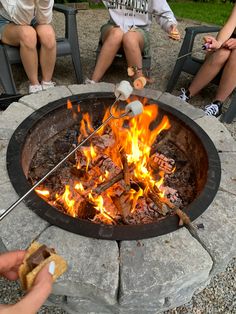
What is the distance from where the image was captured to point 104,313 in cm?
175

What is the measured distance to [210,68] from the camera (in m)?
3.48

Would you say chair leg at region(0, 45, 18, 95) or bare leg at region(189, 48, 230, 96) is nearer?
chair leg at region(0, 45, 18, 95)

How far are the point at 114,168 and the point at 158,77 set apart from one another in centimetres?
237

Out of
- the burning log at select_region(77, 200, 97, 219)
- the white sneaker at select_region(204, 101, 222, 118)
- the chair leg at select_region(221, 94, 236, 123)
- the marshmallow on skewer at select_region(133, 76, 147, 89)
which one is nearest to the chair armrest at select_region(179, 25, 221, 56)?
the white sneaker at select_region(204, 101, 222, 118)

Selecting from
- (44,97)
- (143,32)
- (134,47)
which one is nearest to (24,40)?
(44,97)

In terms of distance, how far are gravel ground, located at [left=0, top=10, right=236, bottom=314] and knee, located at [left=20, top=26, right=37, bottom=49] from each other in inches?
24.5

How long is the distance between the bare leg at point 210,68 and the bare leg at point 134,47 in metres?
0.69

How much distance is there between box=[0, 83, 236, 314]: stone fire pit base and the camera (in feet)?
4.78

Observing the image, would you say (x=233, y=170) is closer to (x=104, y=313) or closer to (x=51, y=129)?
(x=104, y=313)

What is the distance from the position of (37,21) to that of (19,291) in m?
2.62

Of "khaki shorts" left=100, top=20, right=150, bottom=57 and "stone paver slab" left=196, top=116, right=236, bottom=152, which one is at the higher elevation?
"khaki shorts" left=100, top=20, right=150, bottom=57

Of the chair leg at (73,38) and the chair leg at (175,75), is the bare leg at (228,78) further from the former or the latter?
the chair leg at (73,38)

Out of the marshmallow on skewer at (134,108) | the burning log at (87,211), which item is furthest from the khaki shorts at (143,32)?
the burning log at (87,211)

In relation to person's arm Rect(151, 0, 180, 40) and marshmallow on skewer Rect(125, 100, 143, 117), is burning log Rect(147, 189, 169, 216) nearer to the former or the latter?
marshmallow on skewer Rect(125, 100, 143, 117)
